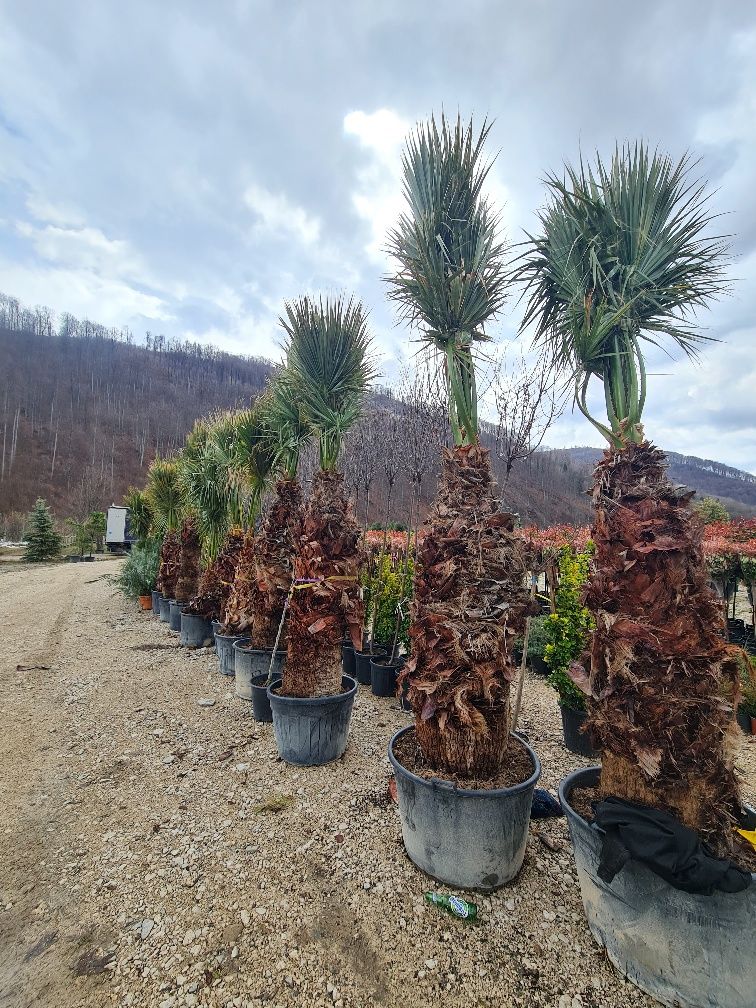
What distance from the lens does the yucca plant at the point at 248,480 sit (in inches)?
234

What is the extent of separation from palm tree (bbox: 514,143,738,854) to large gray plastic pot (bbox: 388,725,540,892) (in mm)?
545

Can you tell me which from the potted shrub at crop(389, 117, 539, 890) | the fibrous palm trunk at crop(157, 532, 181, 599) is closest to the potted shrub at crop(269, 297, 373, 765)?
Answer: the potted shrub at crop(389, 117, 539, 890)

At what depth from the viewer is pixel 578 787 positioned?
2.25 meters

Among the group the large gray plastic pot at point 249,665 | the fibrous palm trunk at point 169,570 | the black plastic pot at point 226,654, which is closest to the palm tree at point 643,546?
the large gray plastic pot at point 249,665

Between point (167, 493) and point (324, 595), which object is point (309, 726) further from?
point (167, 493)

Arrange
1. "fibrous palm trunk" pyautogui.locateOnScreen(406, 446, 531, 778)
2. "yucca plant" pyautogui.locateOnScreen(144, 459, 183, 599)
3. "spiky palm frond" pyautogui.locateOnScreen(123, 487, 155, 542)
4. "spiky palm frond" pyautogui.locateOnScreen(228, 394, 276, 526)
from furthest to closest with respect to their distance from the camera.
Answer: "spiky palm frond" pyautogui.locateOnScreen(123, 487, 155, 542)
"yucca plant" pyautogui.locateOnScreen(144, 459, 183, 599)
"spiky palm frond" pyautogui.locateOnScreen(228, 394, 276, 526)
"fibrous palm trunk" pyautogui.locateOnScreen(406, 446, 531, 778)

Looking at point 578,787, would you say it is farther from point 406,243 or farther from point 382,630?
point 382,630

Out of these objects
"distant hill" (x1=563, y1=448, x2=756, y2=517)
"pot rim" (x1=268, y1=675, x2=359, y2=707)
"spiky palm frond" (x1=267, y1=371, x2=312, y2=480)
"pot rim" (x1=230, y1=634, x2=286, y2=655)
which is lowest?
"pot rim" (x1=230, y1=634, x2=286, y2=655)

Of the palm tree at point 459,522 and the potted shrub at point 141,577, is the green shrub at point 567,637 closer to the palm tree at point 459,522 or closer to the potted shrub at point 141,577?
the palm tree at point 459,522

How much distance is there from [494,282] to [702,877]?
3164 millimetres

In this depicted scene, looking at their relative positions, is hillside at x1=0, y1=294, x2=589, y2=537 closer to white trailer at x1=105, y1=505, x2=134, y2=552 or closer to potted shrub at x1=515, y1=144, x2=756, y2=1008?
white trailer at x1=105, y1=505, x2=134, y2=552

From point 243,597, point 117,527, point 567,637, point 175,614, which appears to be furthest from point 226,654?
point 117,527

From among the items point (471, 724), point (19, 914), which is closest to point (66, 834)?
point (19, 914)

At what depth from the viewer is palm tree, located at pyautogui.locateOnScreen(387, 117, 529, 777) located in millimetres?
2426
